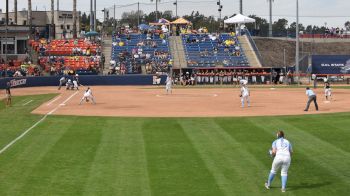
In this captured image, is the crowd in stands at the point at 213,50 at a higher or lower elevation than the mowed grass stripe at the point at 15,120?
higher

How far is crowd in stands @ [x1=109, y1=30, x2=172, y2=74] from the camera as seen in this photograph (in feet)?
235

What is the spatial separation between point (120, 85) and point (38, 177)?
50272 mm

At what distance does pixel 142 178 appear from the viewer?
18.0 m

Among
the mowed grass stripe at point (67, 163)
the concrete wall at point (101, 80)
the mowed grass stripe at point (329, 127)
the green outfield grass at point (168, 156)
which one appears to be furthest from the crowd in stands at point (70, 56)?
the mowed grass stripe at point (67, 163)

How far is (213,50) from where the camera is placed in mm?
75938

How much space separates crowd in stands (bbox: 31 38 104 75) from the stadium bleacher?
2.38m

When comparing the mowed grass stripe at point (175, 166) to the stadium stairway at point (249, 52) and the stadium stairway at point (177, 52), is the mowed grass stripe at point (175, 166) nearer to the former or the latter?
the stadium stairway at point (177, 52)

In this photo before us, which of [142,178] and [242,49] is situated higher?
[242,49]

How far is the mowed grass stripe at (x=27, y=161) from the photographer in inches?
670

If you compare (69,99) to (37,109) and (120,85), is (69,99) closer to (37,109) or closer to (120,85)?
(37,109)

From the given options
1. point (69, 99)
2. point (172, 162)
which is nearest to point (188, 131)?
point (172, 162)

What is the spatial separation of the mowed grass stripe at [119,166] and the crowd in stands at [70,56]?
1682 inches

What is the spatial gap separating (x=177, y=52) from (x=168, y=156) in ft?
181

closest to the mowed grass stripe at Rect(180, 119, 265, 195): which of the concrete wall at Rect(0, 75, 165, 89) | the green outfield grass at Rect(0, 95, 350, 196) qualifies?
the green outfield grass at Rect(0, 95, 350, 196)
